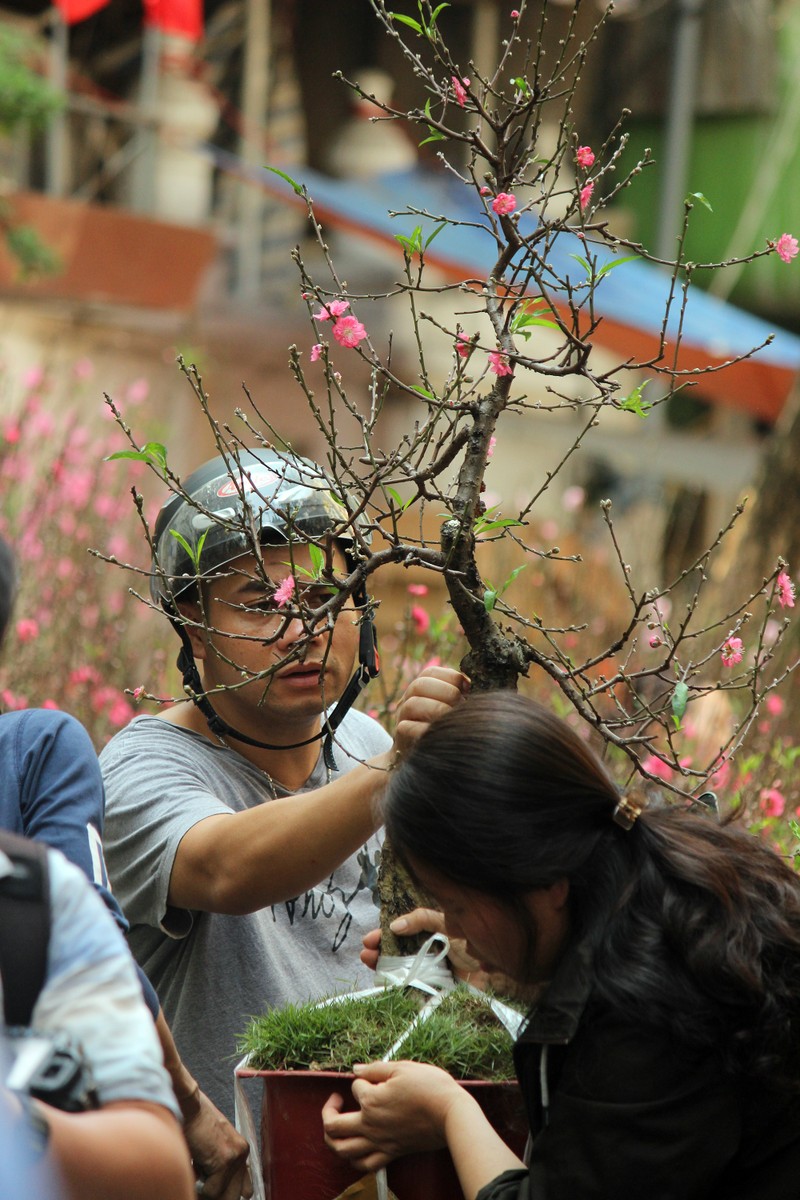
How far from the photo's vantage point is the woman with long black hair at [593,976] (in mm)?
1814

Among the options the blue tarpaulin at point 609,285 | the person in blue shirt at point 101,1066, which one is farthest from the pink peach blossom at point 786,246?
the blue tarpaulin at point 609,285

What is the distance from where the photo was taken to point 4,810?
6.76 ft

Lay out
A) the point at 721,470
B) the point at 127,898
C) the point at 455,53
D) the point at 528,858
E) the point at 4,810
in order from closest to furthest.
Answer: the point at 528,858, the point at 4,810, the point at 127,898, the point at 721,470, the point at 455,53

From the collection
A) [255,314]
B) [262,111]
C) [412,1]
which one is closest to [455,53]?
[412,1]

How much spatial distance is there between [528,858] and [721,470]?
357 inches

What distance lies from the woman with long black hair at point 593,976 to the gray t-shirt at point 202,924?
0.51 metres

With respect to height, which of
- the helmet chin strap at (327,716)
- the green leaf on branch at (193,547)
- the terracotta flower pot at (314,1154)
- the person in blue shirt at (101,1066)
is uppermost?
the green leaf on branch at (193,547)

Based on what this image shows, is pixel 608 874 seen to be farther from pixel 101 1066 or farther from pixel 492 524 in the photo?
pixel 101 1066

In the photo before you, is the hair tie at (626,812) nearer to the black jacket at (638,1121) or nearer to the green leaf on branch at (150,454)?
the black jacket at (638,1121)

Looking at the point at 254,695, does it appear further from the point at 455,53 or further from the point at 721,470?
the point at 455,53

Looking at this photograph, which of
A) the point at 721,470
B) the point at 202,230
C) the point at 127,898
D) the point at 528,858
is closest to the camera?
the point at 528,858

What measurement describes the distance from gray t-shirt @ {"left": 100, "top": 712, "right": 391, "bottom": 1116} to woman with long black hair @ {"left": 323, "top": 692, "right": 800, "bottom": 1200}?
1.68ft

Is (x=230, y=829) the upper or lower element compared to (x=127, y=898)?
upper

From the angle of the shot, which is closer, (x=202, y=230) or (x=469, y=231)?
(x=202, y=230)
